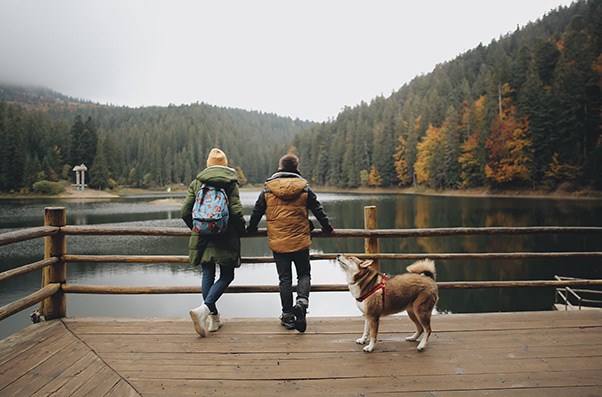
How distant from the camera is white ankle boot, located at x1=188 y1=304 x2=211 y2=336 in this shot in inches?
151

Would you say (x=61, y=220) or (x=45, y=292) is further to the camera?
(x=61, y=220)

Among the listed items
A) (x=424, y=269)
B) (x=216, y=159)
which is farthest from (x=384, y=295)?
(x=216, y=159)

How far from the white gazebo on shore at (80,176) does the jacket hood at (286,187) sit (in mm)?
82212

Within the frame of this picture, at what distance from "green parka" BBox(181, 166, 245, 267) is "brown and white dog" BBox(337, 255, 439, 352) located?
129 centimetres

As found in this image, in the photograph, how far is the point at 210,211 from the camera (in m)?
3.90

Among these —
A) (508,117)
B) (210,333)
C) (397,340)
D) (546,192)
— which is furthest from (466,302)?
(508,117)

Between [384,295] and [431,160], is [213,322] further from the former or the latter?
[431,160]

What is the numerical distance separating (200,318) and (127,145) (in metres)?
133

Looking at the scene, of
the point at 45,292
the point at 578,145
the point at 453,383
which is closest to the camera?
the point at 453,383

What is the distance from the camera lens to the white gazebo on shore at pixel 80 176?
2943 inches

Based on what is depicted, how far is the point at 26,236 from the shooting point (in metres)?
4.09

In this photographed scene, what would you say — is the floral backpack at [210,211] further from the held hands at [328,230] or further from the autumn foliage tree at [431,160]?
the autumn foliage tree at [431,160]

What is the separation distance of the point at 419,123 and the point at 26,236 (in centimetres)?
8028

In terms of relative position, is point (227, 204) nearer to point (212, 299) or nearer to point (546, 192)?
point (212, 299)
